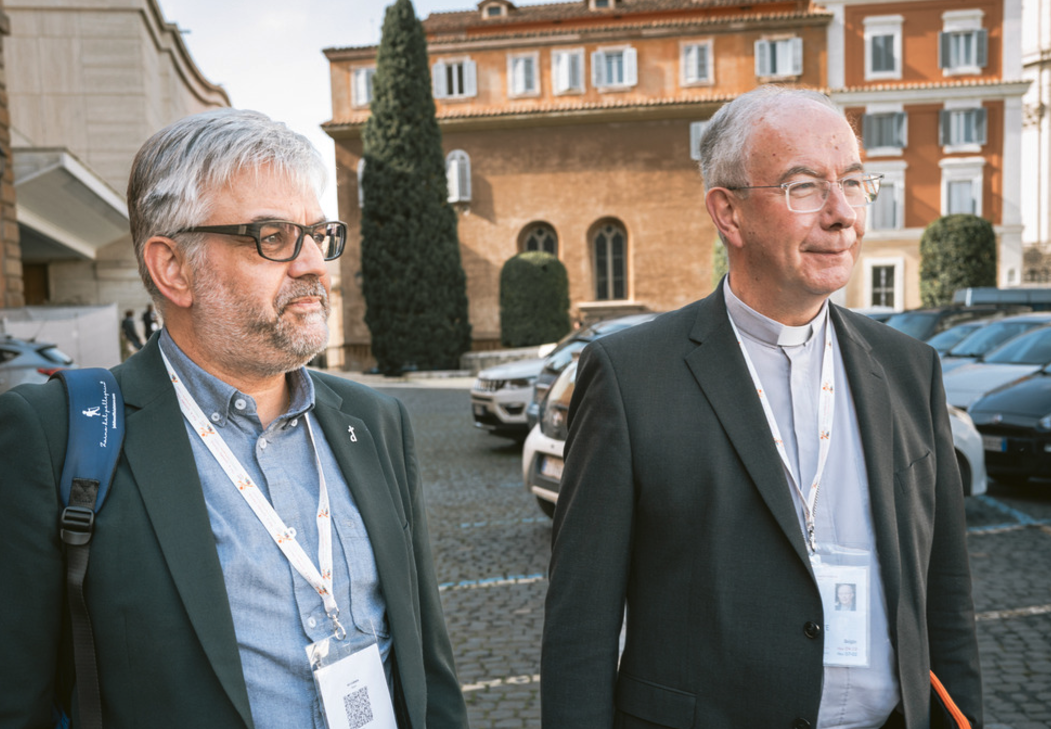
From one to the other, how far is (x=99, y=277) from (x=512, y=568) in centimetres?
3515

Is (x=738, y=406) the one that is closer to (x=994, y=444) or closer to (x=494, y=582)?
(x=494, y=582)

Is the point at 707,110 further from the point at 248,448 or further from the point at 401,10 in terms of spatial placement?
the point at 248,448

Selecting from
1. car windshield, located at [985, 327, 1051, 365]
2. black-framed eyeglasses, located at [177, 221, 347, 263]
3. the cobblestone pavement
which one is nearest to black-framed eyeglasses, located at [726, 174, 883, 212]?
black-framed eyeglasses, located at [177, 221, 347, 263]

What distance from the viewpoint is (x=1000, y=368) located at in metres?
10.3

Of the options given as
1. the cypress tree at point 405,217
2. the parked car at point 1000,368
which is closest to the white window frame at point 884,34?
the cypress tree at point 405,217

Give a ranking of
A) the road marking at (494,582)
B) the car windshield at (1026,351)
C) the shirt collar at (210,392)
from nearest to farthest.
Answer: the shirt collar at (210,392)
the road marking at (494,582)
the car windshield at (1026,351)

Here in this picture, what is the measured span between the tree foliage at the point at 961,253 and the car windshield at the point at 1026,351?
18.9 m

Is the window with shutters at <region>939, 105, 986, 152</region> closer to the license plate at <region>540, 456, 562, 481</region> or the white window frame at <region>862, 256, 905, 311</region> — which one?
the white window frame at <region>862, 256, 905, 311</region>

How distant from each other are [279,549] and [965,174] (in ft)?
116

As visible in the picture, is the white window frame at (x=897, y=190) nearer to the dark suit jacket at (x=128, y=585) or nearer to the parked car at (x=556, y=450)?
the parked car at (x=556, y=450)

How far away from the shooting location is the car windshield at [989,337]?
40.2 feet

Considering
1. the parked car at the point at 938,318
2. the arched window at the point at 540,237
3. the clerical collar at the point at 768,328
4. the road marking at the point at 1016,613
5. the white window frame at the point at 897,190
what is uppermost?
the white window frame at the point at 897,190

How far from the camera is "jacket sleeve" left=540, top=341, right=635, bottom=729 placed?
1976 millimetres

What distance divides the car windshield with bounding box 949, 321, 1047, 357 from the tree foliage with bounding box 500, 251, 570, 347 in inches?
654
